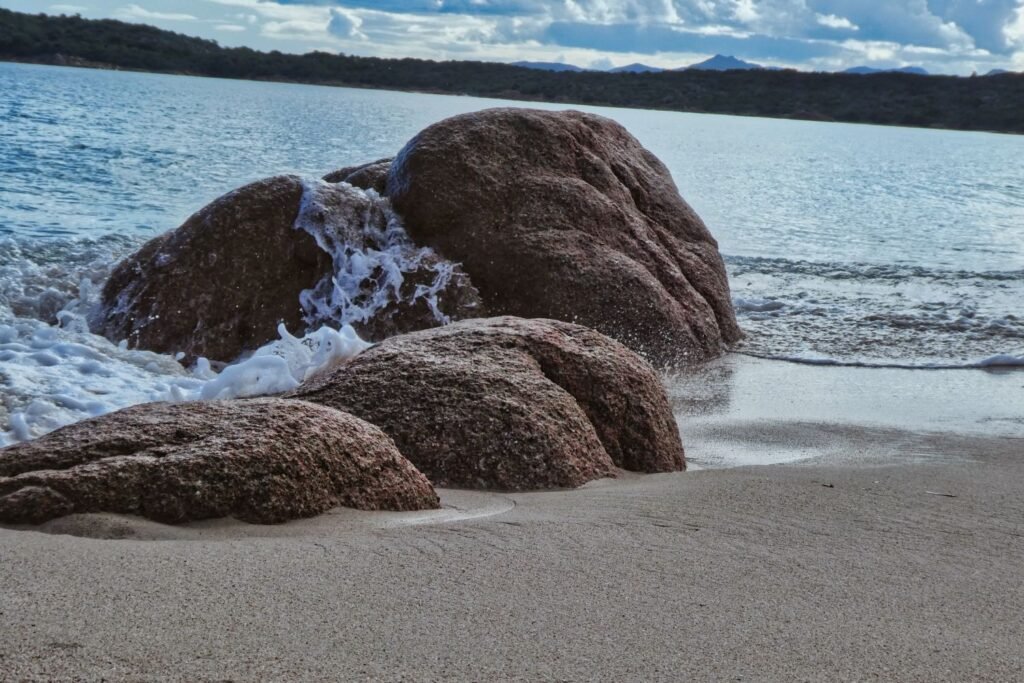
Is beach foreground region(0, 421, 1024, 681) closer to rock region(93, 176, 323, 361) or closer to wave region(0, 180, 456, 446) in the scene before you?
wave region(0, 180, 456, 446)

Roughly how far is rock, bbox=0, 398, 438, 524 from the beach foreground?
3.1 inches

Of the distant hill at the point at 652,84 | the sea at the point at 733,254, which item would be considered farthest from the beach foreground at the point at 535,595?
the distant hill at the point at 652,84

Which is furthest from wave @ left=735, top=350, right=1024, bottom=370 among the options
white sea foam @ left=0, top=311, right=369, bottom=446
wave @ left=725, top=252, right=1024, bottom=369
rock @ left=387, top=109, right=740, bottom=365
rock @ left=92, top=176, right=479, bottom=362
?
white sea foam @ left=0, top=311, right=369, bottom=446

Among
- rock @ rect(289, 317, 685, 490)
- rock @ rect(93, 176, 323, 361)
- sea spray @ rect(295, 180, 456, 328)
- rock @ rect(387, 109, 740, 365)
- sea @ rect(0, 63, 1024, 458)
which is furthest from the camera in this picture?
→ rock @ rect(387, 109, 740, 365)

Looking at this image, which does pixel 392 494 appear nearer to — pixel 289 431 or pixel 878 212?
pixel 289 431

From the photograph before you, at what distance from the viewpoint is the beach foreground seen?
2.01 m

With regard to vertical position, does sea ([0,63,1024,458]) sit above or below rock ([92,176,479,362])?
below

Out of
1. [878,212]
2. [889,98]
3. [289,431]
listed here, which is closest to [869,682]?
[289,431]

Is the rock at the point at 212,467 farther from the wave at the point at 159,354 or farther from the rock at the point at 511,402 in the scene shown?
the wave at the point at 159,354

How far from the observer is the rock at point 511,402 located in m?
4.08

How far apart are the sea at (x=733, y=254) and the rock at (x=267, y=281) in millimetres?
301

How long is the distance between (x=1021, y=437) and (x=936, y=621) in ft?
11.9

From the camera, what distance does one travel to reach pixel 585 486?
417 cm

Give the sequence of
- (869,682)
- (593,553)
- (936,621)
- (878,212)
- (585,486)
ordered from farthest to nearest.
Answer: (878,212)
(585,486)
(593,553)
(936,621)
(869,682)
